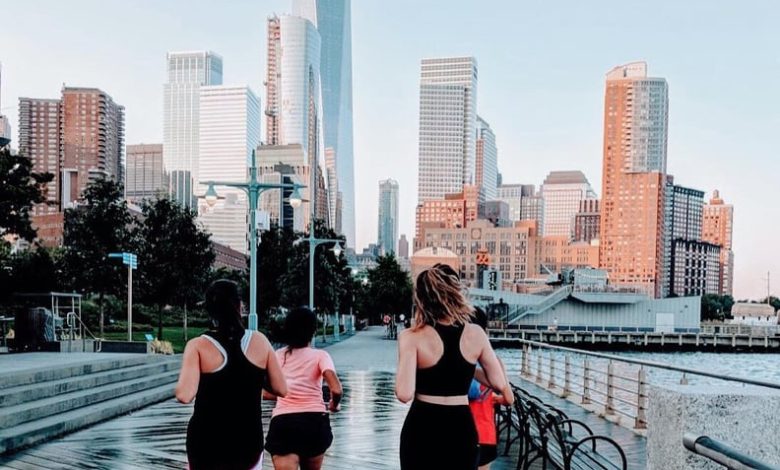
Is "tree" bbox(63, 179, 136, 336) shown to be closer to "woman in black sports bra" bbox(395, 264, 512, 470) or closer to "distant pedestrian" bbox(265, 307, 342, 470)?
"distant pedestrian" bbox(265, 307, 342, 470)

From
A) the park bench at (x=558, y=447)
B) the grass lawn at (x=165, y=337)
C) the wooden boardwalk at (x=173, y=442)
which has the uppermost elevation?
the park bench at (x=558, y=447)

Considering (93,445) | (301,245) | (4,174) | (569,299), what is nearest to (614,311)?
(569,299)

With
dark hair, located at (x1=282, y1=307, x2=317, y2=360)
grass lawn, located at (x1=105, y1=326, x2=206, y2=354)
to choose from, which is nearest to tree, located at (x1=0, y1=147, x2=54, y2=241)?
grass lawn, located at (x1=105, y1=326, x2=206, y2=354)

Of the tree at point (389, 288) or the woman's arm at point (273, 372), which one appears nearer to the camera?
the woman's arm at point (273, 372)

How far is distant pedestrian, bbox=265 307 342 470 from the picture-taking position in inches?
202

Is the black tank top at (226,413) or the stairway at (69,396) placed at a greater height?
the black tank top at (226,413)

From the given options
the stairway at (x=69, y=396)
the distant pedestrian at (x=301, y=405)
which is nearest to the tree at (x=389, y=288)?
the stairway at (x=69, y=396)

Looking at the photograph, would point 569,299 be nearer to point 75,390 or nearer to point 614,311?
point 614,311

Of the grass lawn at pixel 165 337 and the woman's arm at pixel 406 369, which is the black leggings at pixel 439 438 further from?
the grass lawn at pixel 165 337

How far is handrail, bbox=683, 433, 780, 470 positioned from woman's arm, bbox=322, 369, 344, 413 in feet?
8.42

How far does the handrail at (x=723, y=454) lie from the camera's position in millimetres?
2555

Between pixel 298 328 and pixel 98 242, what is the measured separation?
27.5 m

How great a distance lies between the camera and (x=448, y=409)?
3.88 metres

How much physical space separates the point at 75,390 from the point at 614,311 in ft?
355
